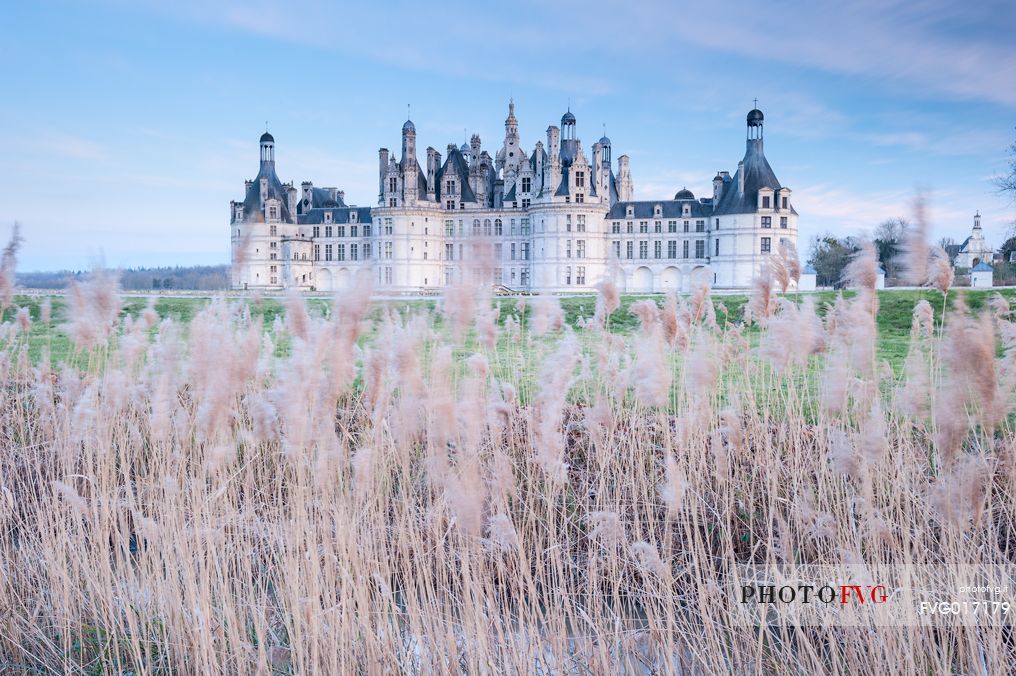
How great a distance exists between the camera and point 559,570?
289 cm

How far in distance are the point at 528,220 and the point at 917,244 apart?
4281 cm

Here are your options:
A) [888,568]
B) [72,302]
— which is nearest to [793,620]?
[888,568]

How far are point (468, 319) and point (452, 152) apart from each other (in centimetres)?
4611

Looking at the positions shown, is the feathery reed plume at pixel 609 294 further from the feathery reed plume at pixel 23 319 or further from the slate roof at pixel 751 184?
the slate roof at pixel 751 184

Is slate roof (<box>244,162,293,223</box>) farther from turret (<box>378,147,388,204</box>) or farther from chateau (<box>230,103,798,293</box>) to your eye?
turret (<box>378,147,388,204</box>)

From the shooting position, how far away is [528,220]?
→ 45.0m

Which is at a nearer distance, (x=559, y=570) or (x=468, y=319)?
(x=468, y=319)

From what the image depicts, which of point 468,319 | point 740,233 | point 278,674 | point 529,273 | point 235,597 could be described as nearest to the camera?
point 468,319

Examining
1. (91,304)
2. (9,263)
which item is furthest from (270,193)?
(91,304)

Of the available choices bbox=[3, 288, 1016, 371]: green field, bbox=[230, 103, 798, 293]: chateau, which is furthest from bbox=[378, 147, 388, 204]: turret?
bbox=[3, 288, 1016, 371]: green field

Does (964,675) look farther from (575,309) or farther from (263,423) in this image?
(575,309)

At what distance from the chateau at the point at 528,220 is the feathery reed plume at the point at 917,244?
119ft

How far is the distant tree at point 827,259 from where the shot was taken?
1538 inches

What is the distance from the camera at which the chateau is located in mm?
41906
